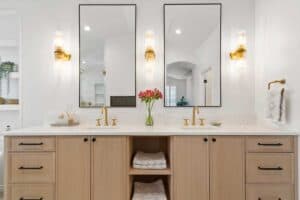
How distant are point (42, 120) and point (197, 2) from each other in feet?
7.58

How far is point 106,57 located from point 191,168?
1557 millimetres

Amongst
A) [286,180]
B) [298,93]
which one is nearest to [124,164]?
[286,180]

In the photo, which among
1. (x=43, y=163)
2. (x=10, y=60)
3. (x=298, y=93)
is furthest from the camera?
(x=10, y=60)

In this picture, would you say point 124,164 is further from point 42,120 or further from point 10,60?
point 10,60

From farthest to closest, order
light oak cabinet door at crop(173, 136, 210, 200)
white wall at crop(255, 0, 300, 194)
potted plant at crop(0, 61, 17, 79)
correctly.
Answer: potted plant at crop(0, 61, 17, 79) < light oak cabinet door at crop(173, 136, 210, 200) < white wall at crop(255, 0, 300, 194)

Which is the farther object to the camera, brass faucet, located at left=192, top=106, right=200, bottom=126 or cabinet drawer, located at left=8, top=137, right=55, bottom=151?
brass faucet, located at left=192, top=106, right=200, bottom=126

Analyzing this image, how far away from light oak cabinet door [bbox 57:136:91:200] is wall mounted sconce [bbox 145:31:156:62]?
4.13 ft

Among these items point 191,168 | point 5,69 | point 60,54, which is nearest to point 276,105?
point 191,168

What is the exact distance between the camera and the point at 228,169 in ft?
6.25

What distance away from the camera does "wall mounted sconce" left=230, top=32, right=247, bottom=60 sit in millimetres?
2398

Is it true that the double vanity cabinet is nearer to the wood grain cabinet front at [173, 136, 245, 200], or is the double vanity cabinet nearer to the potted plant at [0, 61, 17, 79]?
the wood grain cabinet front at [173, 136, 245, 200]

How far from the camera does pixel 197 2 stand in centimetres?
251

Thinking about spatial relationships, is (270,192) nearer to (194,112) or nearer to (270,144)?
(270,144)

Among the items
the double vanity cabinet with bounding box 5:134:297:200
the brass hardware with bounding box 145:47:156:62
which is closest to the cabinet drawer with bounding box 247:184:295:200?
the double vanity cabinet with bounding box 5:134:297:200
